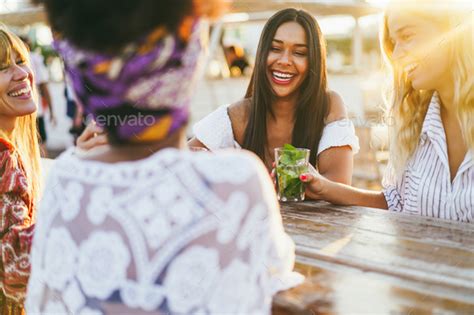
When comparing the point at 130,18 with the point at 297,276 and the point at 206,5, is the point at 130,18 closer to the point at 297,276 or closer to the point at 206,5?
the point at 206,5

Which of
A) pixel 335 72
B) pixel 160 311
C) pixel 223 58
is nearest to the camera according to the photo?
pixel 160 311

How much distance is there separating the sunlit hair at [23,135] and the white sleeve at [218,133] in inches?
36.4

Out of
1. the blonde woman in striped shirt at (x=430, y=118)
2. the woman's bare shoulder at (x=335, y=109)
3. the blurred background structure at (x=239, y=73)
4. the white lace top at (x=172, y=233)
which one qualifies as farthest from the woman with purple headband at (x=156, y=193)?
the blurred background structure at (x=239, y=73)

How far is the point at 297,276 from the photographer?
1342 millimetres

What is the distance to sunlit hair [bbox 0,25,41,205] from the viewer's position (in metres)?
1.94

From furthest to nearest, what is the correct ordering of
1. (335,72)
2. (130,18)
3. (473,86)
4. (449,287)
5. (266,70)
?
1. (335,72)
2. (266,70)
3. (473,86)
4. (449,287)
5. (130,18)

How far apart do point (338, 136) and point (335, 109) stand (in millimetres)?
184

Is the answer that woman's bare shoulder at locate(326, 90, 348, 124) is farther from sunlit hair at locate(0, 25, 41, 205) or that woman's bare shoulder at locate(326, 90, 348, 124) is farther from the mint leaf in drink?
sunlit hair at locate(0, 25, 41, 205)

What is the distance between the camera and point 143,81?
0.88 metres

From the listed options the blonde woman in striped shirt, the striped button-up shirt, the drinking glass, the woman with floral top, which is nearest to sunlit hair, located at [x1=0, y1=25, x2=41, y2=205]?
the woman with floral top

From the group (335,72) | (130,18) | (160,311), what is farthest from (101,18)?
(335,72)

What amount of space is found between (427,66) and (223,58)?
9.24 meters

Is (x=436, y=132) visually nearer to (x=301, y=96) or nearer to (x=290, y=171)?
(x=290, y=171)

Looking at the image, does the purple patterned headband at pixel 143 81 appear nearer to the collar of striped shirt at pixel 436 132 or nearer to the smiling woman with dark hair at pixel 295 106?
the collar of striped shirt at pixel 436 132
